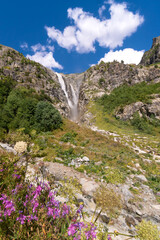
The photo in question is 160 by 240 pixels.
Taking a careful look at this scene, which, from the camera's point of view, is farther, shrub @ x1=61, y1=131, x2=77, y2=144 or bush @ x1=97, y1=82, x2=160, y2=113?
bush @ x1=97, y1=82, x2=160, y2=113

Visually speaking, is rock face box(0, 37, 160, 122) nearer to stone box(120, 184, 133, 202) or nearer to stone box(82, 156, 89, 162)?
stone box(82, 156, 89, 162)

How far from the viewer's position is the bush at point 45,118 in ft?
44.5

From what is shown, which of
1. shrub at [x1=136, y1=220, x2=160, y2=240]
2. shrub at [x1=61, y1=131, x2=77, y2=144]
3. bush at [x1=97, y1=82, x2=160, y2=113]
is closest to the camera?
shrub at [x1=136, y1=220, x2=160, y2=240]

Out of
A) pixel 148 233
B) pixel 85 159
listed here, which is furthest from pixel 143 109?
pixel 148 233

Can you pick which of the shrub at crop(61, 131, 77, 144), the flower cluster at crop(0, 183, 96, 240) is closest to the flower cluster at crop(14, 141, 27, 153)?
the flower cluster at crop(0, 183, 96, 240)

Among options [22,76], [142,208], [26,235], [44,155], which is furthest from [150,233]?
[22,76]

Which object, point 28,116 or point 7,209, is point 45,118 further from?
point 7,209

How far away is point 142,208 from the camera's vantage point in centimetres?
458

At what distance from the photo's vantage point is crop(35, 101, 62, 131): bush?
13.6 meters

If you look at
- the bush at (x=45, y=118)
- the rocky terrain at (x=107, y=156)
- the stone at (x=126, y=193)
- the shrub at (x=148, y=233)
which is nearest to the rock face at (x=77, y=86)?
the rocky terrain at (x=107, y=156)

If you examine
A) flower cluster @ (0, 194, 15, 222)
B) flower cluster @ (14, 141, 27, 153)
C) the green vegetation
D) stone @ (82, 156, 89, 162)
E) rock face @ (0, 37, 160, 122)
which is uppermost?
rock face @ (0, 37, 160, 122)

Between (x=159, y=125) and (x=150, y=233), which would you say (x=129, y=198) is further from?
(x=159, y=125)

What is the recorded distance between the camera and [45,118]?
45.4 feet

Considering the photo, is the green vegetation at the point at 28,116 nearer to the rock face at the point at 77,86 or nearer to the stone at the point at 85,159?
the stone at the point at 85,159
